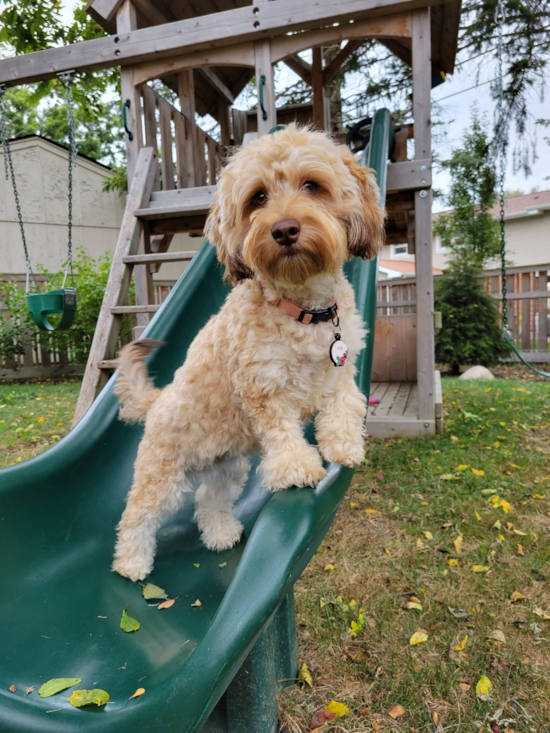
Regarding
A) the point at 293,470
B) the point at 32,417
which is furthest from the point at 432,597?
the point at 32,417

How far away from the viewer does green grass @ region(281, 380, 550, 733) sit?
6.25 feet

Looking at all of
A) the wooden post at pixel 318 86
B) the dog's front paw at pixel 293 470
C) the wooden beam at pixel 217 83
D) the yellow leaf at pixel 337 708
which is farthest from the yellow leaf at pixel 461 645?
the wooden beam at pixel 217 83

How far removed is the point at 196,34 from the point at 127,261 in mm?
2219

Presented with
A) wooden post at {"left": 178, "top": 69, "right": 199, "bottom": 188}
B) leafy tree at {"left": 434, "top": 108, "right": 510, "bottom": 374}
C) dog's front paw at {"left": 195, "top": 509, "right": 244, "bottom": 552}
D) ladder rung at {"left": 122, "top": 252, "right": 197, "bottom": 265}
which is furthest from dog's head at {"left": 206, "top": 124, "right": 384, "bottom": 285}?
leafy tree at {"left": 434, "top": 108, "right": 510, "bottom": 374}

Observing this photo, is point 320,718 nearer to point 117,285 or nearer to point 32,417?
point 117,285

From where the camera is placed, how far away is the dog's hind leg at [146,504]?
6.58ft

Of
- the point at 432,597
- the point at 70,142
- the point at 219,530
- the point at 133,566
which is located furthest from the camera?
the point at 70,142

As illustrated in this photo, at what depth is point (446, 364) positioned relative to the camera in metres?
10.5

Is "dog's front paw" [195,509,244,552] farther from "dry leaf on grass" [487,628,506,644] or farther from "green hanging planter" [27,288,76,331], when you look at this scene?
"green hanging planter" [27,288,76,331]

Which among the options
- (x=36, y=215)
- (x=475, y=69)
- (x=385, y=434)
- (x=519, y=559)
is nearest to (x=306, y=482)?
(x=519, y=559)

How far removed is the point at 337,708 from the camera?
1880mm

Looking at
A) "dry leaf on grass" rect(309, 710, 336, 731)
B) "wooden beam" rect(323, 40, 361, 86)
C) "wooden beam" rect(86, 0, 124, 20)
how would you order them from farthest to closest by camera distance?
"wooden beam" rect(323, 40, 361, 86), "wooden beam" rect(86, 0, 124, 20), "dry leaf on grass" rect(309, 710, 336, 731)

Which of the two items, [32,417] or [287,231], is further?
[32,417]

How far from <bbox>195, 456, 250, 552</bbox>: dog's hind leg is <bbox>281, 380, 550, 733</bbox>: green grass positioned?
65cm
